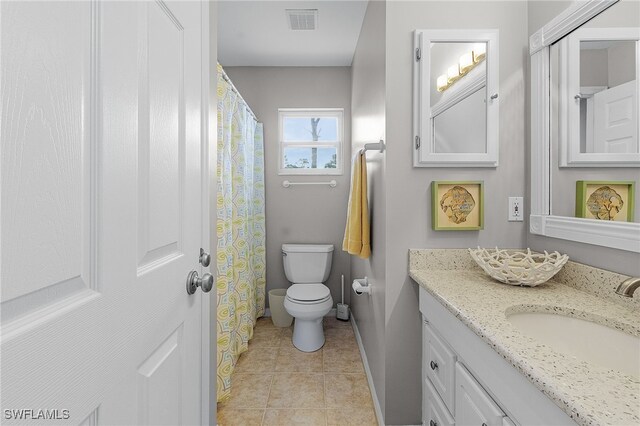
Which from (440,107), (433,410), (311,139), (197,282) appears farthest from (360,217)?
(311,139)

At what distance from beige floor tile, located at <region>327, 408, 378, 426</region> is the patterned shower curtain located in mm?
602

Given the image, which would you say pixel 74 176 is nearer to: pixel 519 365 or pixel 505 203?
pixel 519 365

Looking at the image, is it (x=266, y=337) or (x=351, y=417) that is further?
(x=266, y=337)

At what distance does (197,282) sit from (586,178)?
56.6 inches

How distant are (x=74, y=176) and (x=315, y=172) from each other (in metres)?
2.59

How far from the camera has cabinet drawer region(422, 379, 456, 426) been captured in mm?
1049

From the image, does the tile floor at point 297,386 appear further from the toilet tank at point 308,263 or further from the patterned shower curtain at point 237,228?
the toilet tank at point 308,263

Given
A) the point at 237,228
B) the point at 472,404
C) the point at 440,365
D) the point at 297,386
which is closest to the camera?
the point at 472,404

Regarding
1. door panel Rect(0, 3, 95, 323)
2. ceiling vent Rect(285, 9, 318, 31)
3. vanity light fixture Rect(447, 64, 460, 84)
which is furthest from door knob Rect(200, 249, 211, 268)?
ceiling vent Rect(285, 9, 318, 31)

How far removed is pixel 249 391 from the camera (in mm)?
1818

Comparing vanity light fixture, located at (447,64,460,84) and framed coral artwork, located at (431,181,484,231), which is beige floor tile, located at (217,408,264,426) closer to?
framed coral artwork, located at (431,181,484,231)

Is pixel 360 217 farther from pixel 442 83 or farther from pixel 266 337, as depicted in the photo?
pixel 266 337

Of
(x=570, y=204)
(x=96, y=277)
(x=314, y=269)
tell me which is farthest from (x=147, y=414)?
(x=314, y=269)

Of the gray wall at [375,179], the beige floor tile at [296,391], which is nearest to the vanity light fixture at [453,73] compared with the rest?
the gray wall at [375,179]
